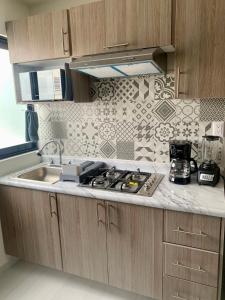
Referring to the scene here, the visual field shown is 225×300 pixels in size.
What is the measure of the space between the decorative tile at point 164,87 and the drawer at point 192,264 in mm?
1126

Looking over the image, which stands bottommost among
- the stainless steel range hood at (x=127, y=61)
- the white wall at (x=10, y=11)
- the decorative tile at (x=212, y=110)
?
the decorative tile at (x=212, y=110)

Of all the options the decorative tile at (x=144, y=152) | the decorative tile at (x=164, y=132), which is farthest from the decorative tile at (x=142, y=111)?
the decorative tile at (x=144, y=152)

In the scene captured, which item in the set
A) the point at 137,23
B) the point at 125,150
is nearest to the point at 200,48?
the point at 137,23

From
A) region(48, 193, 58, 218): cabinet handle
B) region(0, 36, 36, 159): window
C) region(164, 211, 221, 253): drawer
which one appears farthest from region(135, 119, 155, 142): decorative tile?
region(0, 36, 36, 159): window

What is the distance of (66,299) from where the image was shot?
69.8 inches

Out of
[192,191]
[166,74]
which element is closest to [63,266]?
[192,191]

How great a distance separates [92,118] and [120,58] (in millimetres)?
861

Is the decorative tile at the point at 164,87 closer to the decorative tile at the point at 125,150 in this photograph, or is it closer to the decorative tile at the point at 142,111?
the decorative tile at the point at 142,111

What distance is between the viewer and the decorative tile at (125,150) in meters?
2.06

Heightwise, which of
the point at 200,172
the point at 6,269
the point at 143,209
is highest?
the point at 200,172

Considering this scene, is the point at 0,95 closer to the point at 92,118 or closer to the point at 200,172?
the point at 92,118

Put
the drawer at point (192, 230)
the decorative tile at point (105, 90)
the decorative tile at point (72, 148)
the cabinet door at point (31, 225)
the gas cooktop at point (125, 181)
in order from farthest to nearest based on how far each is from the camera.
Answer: the decorative tile at point (72, 148) < the decorative tile at point (105, 90) < the cabinet door at point (31, 225) < the gas cooktop at point (125, 181) < the drawer at point (192, 230)

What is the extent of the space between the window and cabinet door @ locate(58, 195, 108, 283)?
2.87 feet

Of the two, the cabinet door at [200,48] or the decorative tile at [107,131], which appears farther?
the decorative tile at [107,131]
